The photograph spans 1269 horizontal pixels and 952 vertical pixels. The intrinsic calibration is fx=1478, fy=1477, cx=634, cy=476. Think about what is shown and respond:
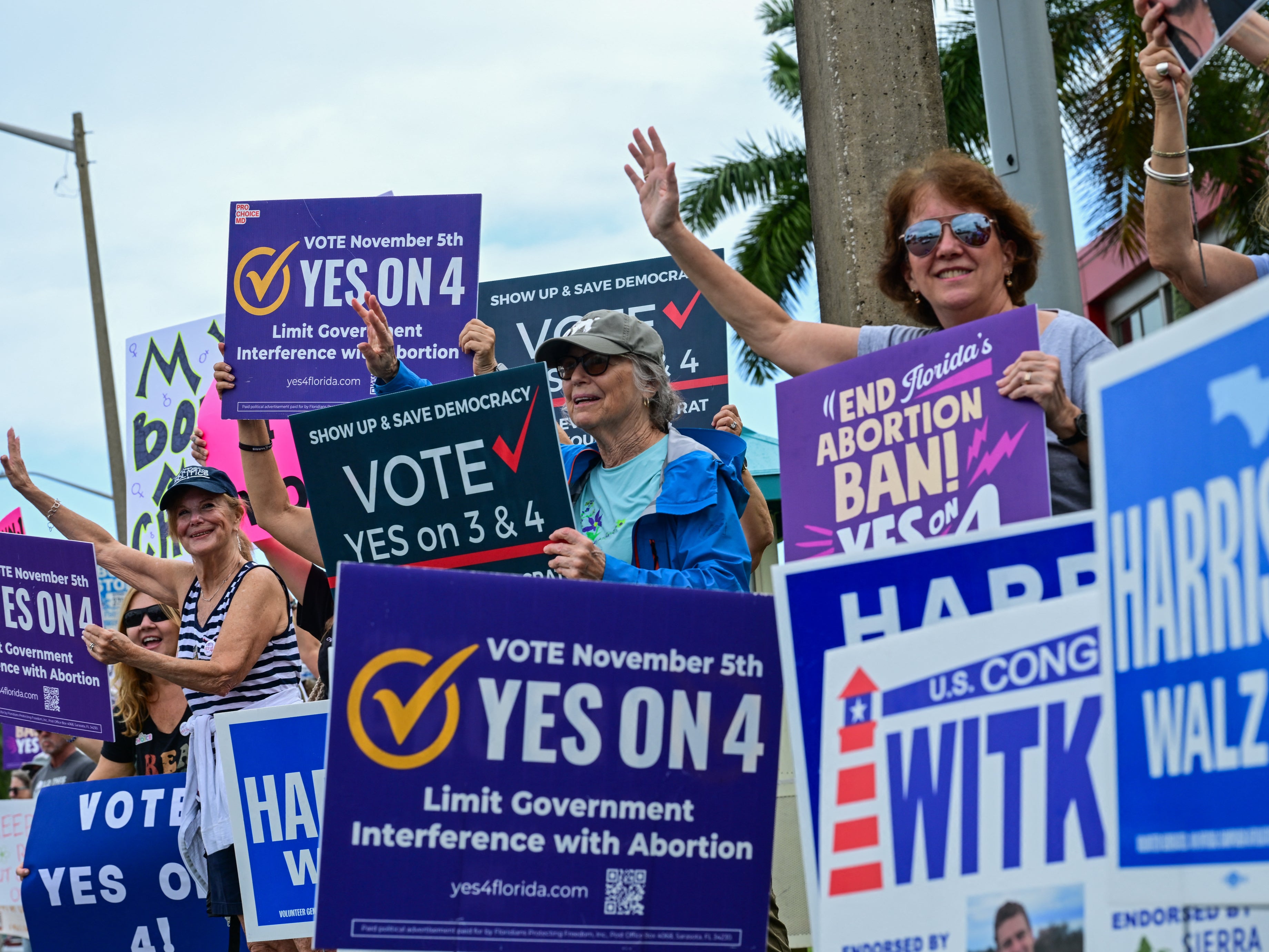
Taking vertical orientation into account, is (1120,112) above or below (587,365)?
above

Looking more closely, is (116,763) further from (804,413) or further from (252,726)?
(804,413)

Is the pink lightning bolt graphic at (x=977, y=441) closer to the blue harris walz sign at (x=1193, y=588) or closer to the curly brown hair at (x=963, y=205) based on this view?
the curly brown hair at (x=963, y=205)

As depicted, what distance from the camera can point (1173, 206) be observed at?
9.16ft

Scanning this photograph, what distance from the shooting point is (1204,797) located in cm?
135

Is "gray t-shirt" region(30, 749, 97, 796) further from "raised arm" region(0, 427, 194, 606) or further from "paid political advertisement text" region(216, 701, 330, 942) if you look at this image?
"paid political advertisement text" region(216, 701, 330, 942)

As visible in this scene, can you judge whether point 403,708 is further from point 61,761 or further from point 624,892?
point 61,761

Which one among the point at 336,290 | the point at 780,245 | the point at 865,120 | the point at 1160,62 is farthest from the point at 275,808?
the point at 780,245

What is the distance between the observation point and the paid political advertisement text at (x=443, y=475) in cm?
330

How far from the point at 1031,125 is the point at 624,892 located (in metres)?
2.90

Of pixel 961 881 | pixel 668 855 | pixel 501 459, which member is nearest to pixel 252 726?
pixel 501 459

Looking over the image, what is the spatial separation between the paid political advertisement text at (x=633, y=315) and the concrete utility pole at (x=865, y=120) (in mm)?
1046

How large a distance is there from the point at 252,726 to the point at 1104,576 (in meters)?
2.83

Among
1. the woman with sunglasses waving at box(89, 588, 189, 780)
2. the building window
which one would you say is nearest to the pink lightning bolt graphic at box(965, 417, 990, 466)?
the woman with sunglasses waving at box(89, 588, 189, 780)

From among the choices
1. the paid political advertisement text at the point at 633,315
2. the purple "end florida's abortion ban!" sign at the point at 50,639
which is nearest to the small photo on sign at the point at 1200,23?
the paid political advertisement text at the point at 633,315
